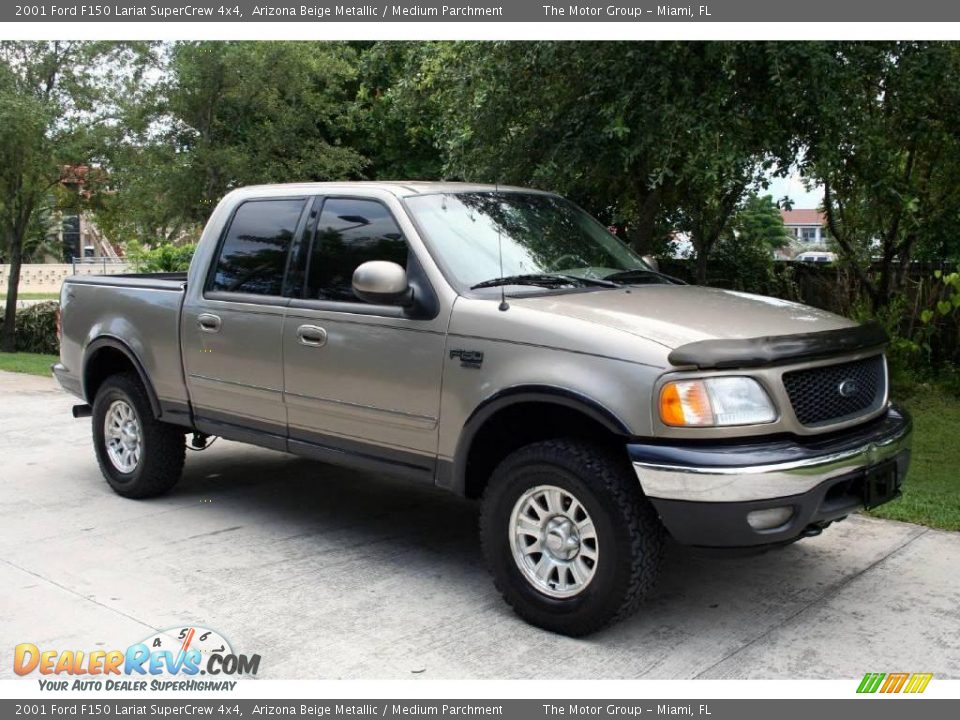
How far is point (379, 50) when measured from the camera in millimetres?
12195

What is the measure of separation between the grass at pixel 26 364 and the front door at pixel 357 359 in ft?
34.7

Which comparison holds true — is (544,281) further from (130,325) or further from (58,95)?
(58,95)

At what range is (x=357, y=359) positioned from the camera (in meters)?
5.08

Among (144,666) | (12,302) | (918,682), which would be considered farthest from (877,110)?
(12,302)

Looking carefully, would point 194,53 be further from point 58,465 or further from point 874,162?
point 874,162

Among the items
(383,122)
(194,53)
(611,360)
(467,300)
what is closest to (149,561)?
(467,300)

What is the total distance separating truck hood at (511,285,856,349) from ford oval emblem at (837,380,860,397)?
27 centimetres

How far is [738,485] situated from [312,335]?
2.48 metres

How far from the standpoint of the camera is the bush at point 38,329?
21719 millimetres

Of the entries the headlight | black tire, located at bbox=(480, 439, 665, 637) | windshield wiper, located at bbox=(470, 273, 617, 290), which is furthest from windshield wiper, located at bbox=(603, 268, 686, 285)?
the headlight

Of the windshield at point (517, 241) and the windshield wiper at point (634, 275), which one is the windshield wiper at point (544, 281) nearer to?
the windshield at point (517, 241)

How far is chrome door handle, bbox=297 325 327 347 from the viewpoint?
17.3ft

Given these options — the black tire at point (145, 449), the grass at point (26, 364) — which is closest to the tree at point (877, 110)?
the black tire at point (145, 449)

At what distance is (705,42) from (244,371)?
4317 mm
